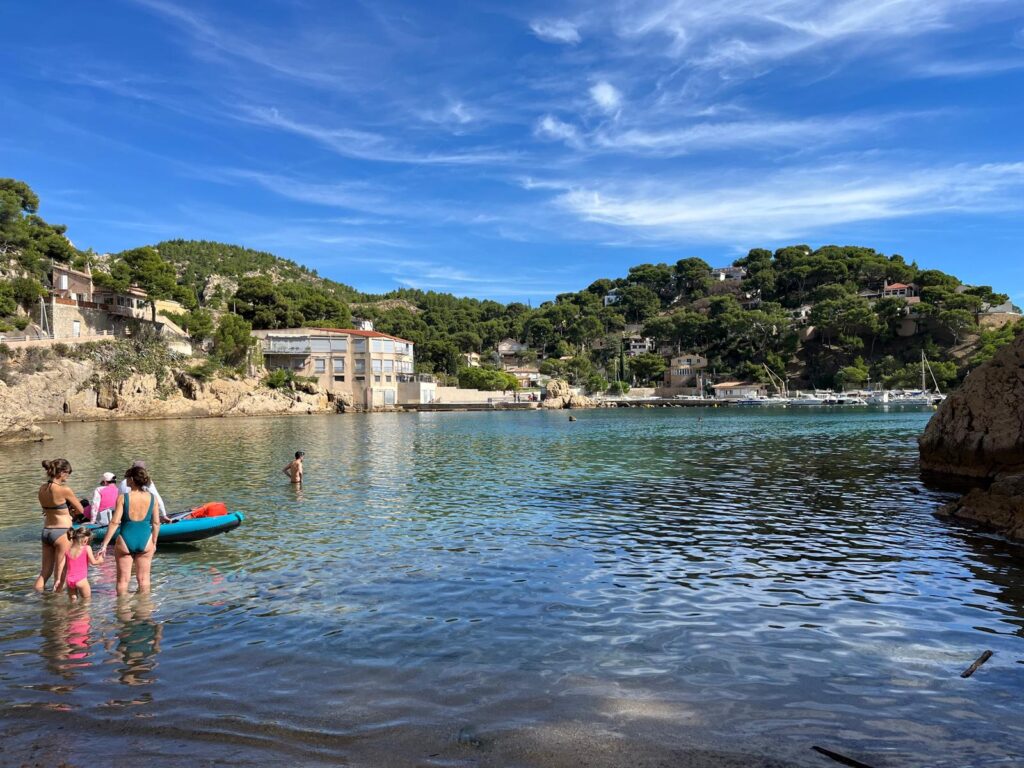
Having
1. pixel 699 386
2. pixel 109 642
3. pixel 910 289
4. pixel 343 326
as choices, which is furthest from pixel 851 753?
pixel 910 289

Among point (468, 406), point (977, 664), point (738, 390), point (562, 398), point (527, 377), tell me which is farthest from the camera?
point (527, 377)

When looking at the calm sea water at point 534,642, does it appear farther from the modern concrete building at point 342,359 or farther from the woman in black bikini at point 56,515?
the modern concrete building at point 342,359

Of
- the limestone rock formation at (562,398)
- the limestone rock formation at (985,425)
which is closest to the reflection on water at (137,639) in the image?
the limestone rock formation at (985,425)

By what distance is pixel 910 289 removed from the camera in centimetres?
13300

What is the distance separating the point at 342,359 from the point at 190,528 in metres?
90.6

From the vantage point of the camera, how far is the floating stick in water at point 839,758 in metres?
5.06

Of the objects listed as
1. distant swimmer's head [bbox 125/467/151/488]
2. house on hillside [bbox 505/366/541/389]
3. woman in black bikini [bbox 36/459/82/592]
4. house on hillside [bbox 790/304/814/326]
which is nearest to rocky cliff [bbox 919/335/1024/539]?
distant swimmer's head [bbox 125/467/151/488]

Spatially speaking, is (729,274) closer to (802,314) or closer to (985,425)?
(802,314)

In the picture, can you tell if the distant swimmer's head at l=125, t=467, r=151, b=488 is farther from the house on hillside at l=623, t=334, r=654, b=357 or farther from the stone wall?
the house on hillside at l=623, t=334, r=654, b=357

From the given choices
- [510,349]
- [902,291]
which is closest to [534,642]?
[902,291]

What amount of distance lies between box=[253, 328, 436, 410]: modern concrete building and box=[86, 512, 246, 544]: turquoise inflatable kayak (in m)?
87.8

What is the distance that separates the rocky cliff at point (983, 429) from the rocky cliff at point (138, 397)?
181ft

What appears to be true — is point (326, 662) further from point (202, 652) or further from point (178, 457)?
point (178, 457)

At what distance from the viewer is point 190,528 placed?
13.2 meters
